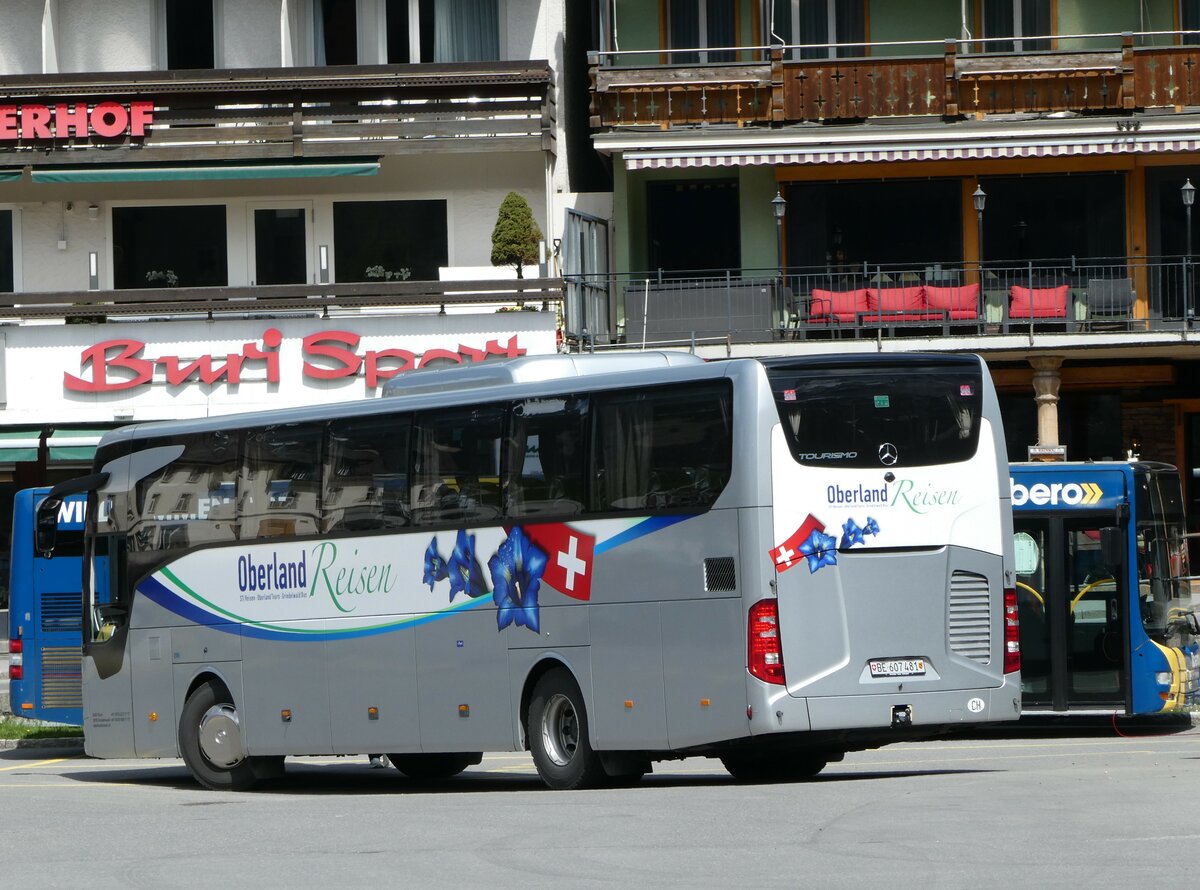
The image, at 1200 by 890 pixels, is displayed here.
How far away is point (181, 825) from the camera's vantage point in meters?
14.1

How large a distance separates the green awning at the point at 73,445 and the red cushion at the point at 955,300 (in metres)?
13.3

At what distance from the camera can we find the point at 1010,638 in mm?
15898

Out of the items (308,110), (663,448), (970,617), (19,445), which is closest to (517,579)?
(663,448)

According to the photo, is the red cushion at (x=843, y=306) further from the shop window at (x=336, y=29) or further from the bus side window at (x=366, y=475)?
the bus side window at (x=366, y=475)

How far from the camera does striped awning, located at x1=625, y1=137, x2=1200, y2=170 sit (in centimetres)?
3109

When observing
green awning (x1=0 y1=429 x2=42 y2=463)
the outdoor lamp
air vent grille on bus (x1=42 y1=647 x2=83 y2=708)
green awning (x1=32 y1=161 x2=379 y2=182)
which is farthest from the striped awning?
air vent grille on bus (x1=42 y1=647 x2=83 y2=708)

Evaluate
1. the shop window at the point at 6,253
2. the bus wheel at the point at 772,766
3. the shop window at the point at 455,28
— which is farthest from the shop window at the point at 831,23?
the bus wheel at the point at 772,766

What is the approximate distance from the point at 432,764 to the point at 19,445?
48.1 feet

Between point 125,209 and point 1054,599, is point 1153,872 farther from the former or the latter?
point 125,209

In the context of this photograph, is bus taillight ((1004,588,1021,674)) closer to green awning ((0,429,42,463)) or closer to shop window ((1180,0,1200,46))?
green awning ((0,429,42,463))

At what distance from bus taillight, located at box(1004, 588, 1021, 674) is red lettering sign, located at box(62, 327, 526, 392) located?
55.5 ft

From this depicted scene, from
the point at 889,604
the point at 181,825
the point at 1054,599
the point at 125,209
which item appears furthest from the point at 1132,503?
the point at 125,209

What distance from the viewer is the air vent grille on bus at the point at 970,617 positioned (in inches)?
614

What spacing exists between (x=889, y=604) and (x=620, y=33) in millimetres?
20674
